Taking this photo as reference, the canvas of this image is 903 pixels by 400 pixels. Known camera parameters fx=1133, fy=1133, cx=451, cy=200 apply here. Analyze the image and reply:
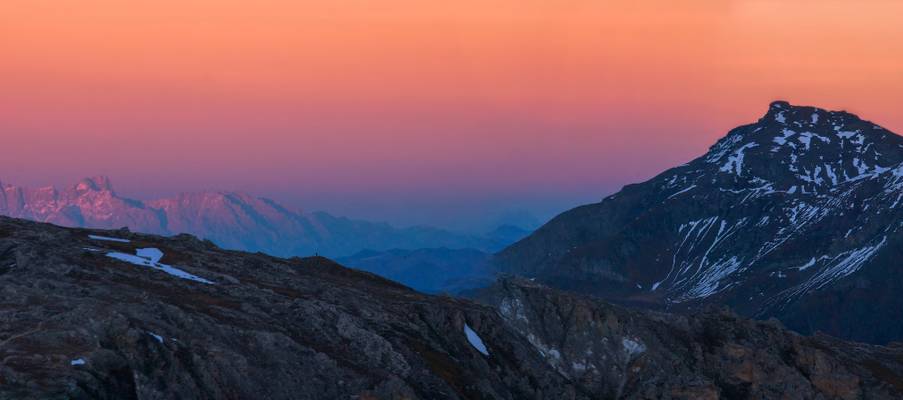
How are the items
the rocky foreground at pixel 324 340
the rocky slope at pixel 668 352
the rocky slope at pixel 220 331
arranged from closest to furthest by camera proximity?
the rocky slope at pixel 220 331 → the rocky foreground at pixel 324 340 → the rocky slope at pixel 668 352

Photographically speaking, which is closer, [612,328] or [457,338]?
[457,338]

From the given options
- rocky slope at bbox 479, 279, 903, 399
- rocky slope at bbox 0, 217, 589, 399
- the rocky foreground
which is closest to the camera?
rocky slope at bbox 0, 217, 589, 399

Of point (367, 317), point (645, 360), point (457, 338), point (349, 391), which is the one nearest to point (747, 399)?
point (645, 360)

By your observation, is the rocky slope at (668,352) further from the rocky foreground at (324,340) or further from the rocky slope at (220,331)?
the rocky slope at (220,331)

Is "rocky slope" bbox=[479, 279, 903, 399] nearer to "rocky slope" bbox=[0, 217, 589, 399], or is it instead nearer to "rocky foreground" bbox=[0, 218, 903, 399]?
"rocky foreground" bbox=[0, 218, 903, 399]

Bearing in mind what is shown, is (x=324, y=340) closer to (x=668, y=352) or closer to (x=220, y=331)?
(x=220, y=331)

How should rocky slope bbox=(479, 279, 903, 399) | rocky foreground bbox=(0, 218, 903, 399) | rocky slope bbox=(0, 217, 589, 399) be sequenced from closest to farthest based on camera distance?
1. rocky slope bbox=(0, 217, 589, 399)
2. rocky foreground bbox=(0, 218, 903, 399)
3. rocky slope bbox=(479, 279, 903, 399)

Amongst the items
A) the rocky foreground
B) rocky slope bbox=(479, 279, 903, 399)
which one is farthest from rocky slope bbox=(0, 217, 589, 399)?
rocky slope bbox=(479, 279, 903, 399)

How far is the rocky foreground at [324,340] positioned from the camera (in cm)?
7875

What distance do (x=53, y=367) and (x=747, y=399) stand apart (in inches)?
3619

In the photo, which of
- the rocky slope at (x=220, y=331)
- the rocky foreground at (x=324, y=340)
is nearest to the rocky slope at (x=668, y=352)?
the rocky foreground at (x=324, y=340)

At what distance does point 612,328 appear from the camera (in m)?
146

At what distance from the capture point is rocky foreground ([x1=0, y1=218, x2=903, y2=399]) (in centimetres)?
7875

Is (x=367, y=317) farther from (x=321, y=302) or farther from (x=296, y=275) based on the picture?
(x=296, y=275)
